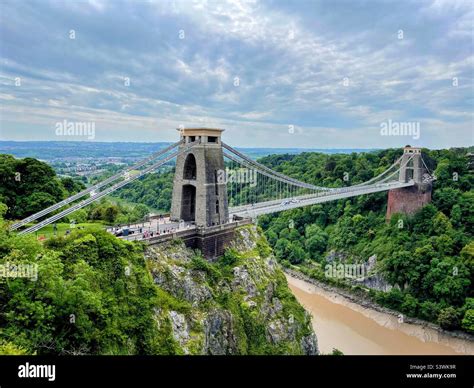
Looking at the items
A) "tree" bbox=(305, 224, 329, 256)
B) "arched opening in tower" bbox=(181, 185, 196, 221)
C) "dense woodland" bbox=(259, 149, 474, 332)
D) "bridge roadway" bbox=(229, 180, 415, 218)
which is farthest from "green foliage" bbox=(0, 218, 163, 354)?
"tree" bbox=(305, 224, 329, 256)

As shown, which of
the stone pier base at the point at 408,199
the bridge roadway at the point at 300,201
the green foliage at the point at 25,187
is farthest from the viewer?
the stone pier base at the point at 408,199

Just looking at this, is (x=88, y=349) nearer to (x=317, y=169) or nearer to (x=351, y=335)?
(x=351, y=335)

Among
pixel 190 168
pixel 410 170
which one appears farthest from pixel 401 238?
pixel 190 168

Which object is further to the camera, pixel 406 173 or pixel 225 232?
pixel 406 173

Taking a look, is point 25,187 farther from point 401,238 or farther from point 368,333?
point 401,238

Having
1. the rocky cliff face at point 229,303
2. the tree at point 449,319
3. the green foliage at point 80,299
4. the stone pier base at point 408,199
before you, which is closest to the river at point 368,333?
the tree at point 449,319

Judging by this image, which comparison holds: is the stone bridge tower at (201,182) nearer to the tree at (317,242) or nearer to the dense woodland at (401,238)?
the dense woodland at (401,238)

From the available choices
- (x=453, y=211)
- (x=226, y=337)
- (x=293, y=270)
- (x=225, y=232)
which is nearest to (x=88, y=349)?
(x=226, y=337)
